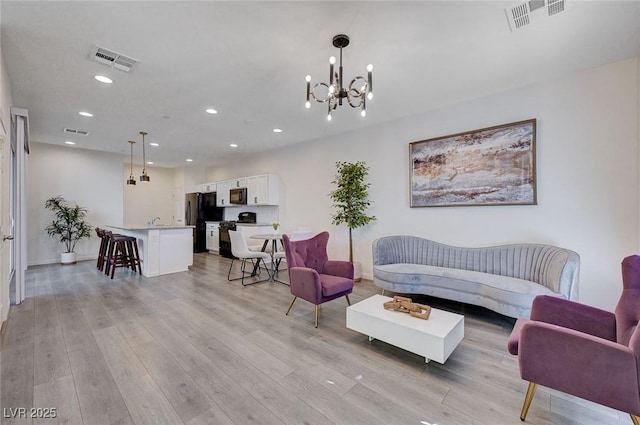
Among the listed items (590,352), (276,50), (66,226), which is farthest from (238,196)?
(590,352)

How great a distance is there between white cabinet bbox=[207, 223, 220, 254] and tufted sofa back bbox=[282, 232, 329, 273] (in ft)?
16.3

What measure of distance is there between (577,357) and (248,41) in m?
3.20

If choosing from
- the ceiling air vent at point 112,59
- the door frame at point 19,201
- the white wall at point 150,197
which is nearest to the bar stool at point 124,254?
the door frame at point 19,201

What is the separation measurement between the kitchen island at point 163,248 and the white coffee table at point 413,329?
427 cm

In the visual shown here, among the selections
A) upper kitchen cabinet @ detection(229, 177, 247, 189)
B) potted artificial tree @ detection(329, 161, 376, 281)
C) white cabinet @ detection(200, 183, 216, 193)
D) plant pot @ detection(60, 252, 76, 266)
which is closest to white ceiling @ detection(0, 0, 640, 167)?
potted artificial tree @ detection(329, 161, 376, 281)

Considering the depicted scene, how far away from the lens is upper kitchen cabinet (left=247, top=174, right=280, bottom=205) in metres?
6.46

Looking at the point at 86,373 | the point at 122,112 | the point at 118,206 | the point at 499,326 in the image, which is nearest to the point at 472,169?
the point at 499,326

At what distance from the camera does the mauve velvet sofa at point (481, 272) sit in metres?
2.62

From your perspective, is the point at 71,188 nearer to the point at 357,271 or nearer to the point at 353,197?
the point at 353,197

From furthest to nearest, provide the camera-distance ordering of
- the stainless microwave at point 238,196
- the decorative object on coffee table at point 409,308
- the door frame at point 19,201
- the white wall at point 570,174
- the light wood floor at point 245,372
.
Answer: the stainless microwave at point 238,196, the door frame at point 19,201, the white wall at point 570,174, the decorative object on coffee table at point 409,308, the light wood floor at point 245,372

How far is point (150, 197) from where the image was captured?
9.25 meters

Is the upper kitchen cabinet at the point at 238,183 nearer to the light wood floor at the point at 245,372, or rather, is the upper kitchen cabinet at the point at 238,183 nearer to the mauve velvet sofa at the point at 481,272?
A: the light wood floor at the point at 245,372

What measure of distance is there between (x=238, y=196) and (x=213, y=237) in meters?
1.74

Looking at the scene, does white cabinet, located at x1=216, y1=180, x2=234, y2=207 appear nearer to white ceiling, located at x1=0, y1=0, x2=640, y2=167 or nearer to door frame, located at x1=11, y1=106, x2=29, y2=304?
white ceiling, located at x1=0, y1=0, x2=640, y2=167
